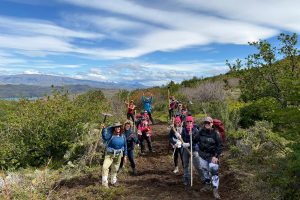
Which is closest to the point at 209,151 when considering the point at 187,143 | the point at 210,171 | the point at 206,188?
the point at 210,171

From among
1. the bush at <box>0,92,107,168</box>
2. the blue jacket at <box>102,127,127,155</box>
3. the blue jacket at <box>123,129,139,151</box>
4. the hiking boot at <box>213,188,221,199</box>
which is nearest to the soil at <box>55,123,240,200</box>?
the hiking boot at <box>213,188,221,199</box>

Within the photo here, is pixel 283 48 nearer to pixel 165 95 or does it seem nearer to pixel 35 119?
pixel 35 119

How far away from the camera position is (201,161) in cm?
968

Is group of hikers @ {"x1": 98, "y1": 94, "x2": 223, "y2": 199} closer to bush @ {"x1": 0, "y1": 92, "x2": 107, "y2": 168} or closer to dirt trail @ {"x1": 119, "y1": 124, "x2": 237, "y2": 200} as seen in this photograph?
dirt trail @ {"x1": 119, "y1": 124, "x2": 237, "y2": 200}

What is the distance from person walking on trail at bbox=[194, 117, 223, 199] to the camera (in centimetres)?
926

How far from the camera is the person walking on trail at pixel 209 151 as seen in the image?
9.26 meters

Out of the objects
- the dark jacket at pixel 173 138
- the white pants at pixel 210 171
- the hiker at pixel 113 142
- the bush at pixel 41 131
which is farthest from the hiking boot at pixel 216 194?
the bush at pixel 41 131

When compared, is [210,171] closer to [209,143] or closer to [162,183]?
[209,143]

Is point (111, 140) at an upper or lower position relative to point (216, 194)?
upper

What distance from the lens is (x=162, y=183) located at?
36.8 feet

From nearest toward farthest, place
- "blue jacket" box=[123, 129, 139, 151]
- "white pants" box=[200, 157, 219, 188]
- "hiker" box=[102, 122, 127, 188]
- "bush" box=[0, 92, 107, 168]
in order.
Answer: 1. "white pants" box=[200, 157, 219, 188]
2. "hiker" box=[102, 122, 127, 188]
3. "blue jacket" box=[123, 129, 139, 151]
4. "bush" box=[0, 92, 107, 168]

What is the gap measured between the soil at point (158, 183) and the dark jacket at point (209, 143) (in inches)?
42.1

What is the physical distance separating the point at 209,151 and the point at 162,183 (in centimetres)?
234

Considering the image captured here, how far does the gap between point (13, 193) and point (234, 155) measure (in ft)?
24.8
